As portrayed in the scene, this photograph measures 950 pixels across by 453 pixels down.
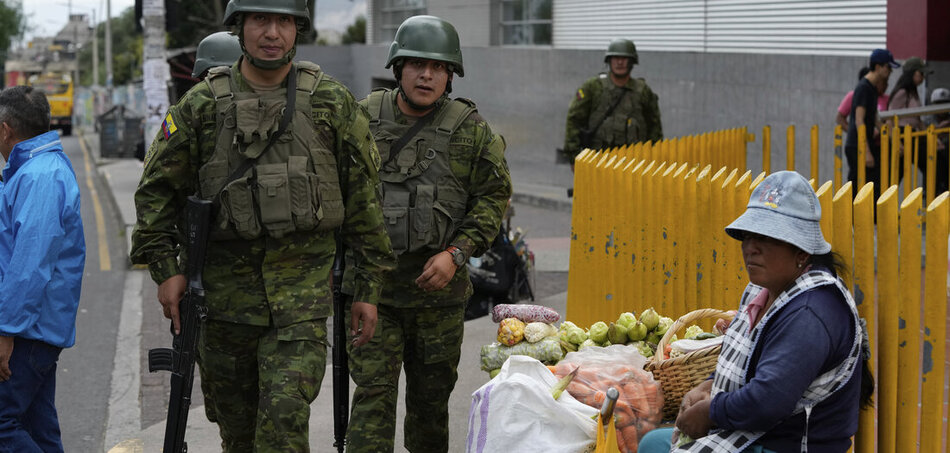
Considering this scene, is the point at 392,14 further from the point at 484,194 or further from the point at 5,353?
the point at 5,353

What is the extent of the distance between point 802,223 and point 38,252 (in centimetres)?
286

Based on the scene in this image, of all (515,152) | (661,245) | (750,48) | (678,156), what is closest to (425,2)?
(515,152)

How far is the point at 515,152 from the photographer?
22.3 metres

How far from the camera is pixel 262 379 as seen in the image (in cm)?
416

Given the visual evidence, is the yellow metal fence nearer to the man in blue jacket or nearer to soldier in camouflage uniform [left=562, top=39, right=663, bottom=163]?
soldier in camouflage uniform [left=562, top=39, right=663, bottom=163]

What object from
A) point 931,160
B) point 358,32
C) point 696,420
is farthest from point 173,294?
point 358,32

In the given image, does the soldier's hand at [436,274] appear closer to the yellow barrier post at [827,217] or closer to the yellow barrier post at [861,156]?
the yellow barrier post at [827,217]

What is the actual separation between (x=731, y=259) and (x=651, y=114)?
5301mm

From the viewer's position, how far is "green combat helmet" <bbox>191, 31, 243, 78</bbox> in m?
5.76

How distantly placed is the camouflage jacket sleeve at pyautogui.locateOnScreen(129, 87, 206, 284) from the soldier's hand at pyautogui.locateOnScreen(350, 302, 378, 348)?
25.3 inches

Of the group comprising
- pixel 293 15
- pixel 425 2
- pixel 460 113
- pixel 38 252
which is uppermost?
pixel 425 2

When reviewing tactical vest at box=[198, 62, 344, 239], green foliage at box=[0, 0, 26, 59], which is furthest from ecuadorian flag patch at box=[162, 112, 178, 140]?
green foliage at box=[0, 0, 26, 59]

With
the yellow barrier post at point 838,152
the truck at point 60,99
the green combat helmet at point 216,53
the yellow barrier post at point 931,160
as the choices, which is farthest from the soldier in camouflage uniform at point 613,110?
the truck at point 60,99

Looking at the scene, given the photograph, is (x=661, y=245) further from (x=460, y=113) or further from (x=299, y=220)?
(x=299, y=220)
